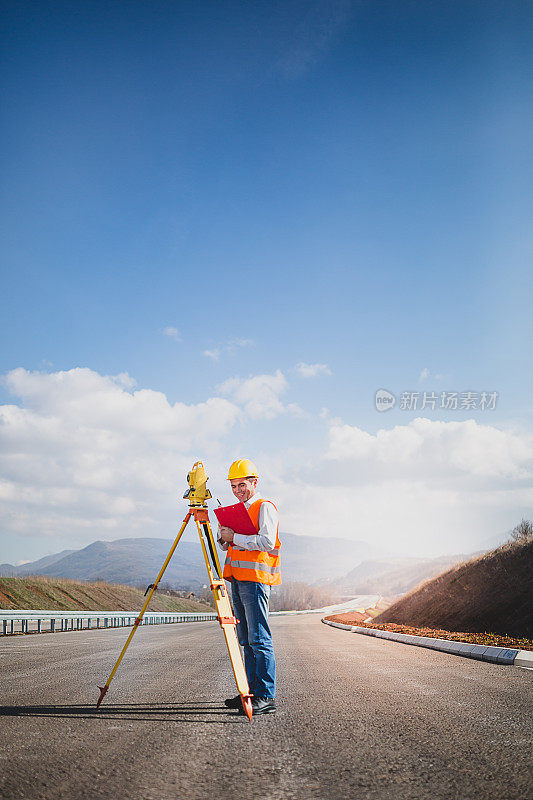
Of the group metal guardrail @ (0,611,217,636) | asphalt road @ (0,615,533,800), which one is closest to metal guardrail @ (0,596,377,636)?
metal guardrail @ (0,611,217,636)

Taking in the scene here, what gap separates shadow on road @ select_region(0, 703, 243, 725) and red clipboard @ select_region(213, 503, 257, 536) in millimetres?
1623

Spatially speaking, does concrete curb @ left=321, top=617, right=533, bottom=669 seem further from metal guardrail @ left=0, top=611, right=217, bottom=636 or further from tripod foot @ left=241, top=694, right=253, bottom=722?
metal guardrail @ left=0, top=611, right=217, bottom=636

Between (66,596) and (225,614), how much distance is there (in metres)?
45.7

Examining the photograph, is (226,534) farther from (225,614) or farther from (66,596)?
(66,596)

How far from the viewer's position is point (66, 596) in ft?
153

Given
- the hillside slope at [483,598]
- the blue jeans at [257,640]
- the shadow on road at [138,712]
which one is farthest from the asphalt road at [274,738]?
the hillside slope at [483,598]

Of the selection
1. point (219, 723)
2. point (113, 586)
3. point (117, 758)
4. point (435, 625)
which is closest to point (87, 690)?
point (219, 723)

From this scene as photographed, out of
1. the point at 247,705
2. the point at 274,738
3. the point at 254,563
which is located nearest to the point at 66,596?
the point at 254,563

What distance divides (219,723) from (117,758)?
4.24ft

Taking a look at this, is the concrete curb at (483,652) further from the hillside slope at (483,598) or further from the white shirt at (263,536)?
the white shirt at (263,536)

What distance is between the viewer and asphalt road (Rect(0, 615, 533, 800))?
11.1 ft

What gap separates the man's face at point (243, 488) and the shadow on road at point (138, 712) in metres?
1.95

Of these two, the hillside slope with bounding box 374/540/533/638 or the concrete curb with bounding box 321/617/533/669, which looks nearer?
the concrete curb with bounding box 321/617/533/669

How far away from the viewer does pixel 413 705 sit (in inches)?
235
